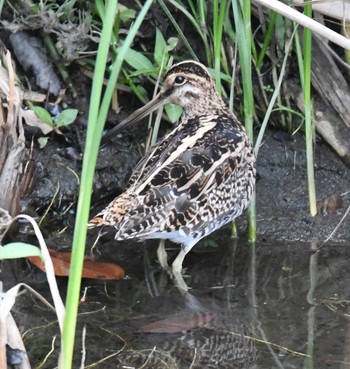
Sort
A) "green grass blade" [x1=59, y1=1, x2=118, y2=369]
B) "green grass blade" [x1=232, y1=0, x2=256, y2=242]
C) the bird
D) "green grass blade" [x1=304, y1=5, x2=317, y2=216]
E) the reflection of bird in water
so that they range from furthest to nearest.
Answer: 1. "green grass blade" [x1=304, y1=5, x2=317, y2=216]
2. "green grass blade" [x1=232, y1=0, x2=256, y2=242]
3. the bird
4. the reflection of bird in water
5. "green grass blade" [x1=59, y1=1, x2=118, y2=369]

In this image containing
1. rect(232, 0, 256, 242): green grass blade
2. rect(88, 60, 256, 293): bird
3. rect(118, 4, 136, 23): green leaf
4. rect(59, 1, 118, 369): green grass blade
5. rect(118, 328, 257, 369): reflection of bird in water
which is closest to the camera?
rect(59, 1, 118, 369): green grass blade

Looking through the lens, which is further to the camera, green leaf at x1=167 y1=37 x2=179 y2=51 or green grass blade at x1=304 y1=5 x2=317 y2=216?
green leaf at x1=167 y1=37 x2=179 y2=51

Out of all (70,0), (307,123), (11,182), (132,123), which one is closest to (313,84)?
(307,123)

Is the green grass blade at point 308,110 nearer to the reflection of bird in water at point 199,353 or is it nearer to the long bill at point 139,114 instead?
the long bill at point 139,114

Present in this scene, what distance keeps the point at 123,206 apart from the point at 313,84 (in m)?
1.52

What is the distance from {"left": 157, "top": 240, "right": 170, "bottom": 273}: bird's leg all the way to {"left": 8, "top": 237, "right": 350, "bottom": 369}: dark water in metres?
0.06

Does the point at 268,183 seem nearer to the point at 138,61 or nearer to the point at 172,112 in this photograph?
the point at 172,112

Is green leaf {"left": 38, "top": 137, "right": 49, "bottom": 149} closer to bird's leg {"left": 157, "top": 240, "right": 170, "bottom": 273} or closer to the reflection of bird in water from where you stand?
bird's leg {"left": 157, "top": 240, "right": 170, "bottom": 273}

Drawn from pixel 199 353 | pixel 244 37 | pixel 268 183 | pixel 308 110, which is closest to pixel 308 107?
pixel 308 110

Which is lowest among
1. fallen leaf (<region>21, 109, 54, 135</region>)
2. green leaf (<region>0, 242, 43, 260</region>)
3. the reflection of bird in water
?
the reflection of bird in water

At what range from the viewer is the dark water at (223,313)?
420 centimetres

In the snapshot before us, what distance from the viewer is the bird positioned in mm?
4801

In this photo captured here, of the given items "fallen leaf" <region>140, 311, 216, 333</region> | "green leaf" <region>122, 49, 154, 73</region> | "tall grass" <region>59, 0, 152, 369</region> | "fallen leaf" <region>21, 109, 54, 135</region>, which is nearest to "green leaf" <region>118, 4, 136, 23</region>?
"green leaf" <region>122, 49, 154, 73</region>

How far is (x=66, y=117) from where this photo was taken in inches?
216
